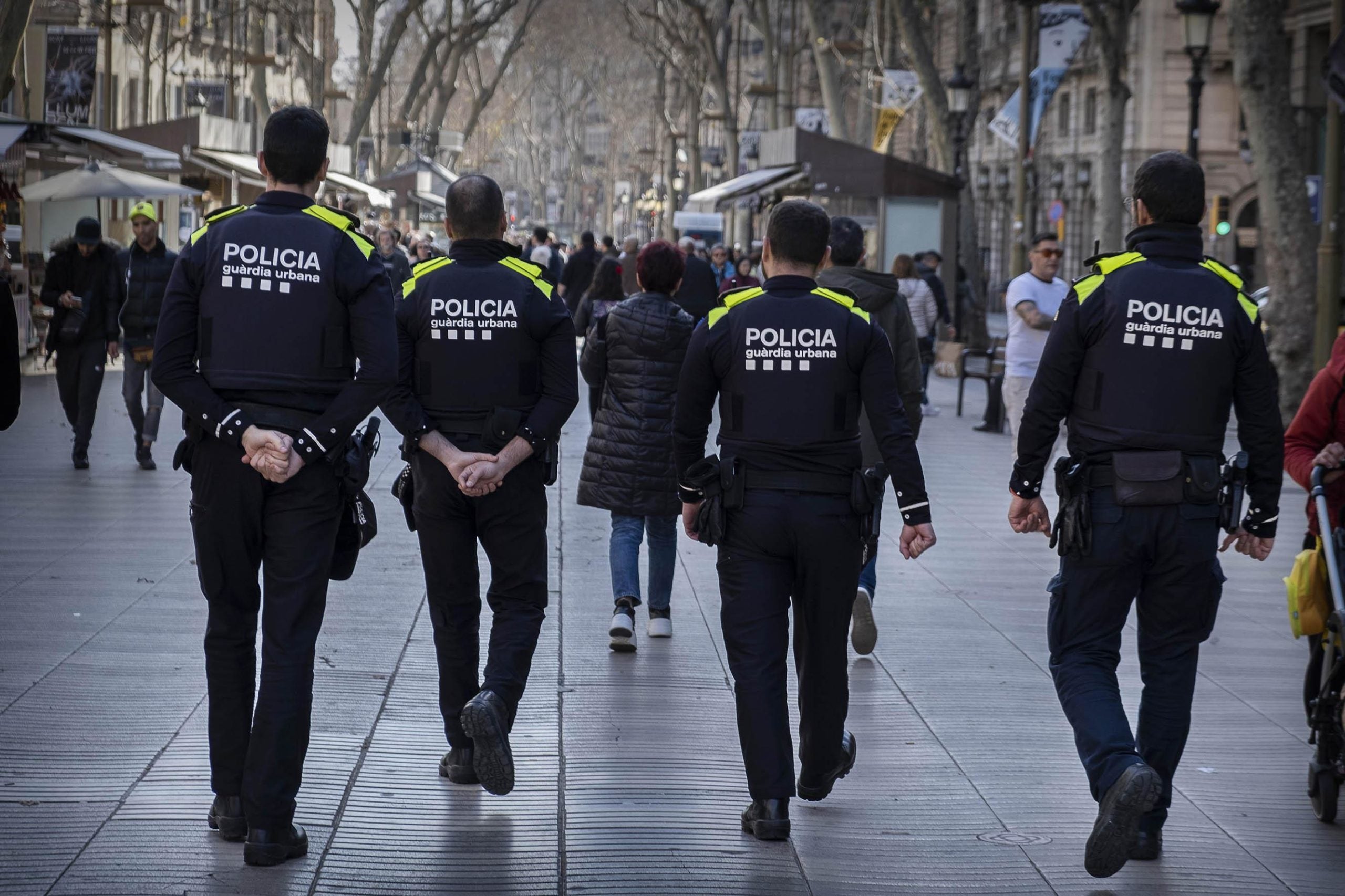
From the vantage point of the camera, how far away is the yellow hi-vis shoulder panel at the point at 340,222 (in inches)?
190

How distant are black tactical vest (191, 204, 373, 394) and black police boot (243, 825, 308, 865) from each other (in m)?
1.12

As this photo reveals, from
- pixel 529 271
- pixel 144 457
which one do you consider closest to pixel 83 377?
pixel 144 457

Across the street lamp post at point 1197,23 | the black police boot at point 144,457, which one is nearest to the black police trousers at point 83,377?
the black police boot at point 144,457

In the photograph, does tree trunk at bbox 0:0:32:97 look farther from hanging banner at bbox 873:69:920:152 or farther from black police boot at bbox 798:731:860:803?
hanging banner at bbox 873:69:920:152

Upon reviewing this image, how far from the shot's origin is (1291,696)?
7195mm

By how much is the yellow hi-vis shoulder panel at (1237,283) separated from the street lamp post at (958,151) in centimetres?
2251

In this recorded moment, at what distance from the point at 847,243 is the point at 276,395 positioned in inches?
128

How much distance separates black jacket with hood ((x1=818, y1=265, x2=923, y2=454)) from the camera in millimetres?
7652

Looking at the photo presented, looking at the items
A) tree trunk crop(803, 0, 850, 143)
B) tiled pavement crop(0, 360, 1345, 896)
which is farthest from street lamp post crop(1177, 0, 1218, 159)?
tree trunk crop(803, 0, 850, 143)

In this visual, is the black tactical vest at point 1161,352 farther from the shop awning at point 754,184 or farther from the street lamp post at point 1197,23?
the shop awning at point 754,184

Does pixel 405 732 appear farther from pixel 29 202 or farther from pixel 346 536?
pixel 29 202

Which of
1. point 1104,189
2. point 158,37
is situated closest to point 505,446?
point 1104,189

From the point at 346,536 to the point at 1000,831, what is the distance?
1998 millimetres

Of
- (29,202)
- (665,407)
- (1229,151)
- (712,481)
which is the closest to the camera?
(712,481)
